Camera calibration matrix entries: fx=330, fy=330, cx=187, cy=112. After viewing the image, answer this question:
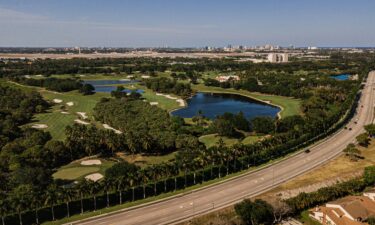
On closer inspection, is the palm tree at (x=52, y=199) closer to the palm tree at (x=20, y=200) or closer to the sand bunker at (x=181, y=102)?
the palm tree at (x=20, y=200)

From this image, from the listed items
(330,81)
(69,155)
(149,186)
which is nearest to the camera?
(149,186)

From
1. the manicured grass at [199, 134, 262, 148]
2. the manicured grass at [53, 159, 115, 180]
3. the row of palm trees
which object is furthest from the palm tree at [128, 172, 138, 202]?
the manicured grass at [199, 134, 262, 148]

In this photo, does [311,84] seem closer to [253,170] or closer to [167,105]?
[167,105]

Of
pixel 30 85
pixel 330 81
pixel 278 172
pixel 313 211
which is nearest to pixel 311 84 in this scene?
pixel 330 81

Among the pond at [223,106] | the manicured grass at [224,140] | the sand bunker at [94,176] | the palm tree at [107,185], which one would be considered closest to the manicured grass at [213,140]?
the manicured grass at [224,140]

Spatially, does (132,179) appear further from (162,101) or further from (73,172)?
(162,101)
